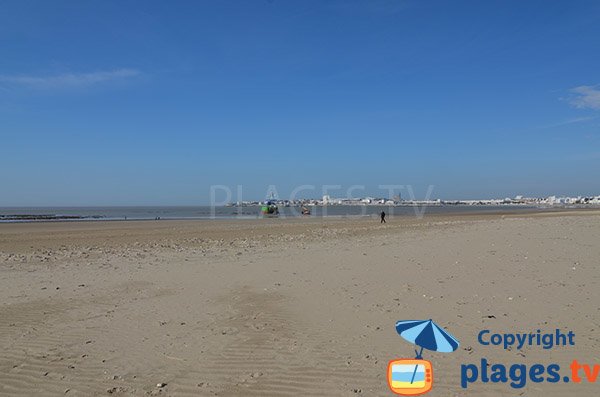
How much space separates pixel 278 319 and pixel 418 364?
3.14 metres

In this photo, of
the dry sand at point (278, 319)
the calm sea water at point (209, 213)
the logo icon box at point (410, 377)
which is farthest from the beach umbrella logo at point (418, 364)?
the calm sea water at point (209, 213)

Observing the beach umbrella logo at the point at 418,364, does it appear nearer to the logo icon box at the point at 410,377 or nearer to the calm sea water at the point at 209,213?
the logo icon box at the point at 410,377

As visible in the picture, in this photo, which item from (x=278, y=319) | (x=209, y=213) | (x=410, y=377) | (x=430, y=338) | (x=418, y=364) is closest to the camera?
(x=410, y=377)

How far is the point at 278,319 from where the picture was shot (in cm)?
808

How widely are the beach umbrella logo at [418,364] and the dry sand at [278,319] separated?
0.42 ft

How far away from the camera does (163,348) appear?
666cm

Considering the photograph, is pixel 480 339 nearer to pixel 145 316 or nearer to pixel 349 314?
pixel 349 314

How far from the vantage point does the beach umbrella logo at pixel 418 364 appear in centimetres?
514

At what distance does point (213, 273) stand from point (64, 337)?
5.92 m

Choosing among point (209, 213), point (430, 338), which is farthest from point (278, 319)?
point (209, 213)

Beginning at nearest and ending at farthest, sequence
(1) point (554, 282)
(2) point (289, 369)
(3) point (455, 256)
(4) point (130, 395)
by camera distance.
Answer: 1. (4) point (130, 395)
2. (2) point (289, 369)
3. (1) point (554, 282)
4. (3) point (455, 256)

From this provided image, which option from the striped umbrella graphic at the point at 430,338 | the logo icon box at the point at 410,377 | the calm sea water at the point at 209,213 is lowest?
the logo icon box at the point at 410,377

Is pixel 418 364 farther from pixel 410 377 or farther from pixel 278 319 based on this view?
pixel 278 319

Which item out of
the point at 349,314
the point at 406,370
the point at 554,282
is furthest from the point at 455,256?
the point at 406,370
